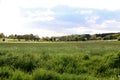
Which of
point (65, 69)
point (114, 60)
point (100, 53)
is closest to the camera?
point (65, 69)

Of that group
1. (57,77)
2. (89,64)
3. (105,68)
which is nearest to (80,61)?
(89,64)

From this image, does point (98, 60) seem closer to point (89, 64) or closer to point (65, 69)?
point (89, 64)

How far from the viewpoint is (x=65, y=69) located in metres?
15.4

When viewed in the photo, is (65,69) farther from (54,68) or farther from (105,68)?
(105,68)

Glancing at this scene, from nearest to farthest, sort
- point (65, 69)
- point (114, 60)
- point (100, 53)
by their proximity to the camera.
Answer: point (65, 69)
point (114, 60)
point (100, 53)

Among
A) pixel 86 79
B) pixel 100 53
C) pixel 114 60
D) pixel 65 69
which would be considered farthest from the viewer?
pixel 100 53

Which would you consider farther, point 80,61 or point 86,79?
point 80,61

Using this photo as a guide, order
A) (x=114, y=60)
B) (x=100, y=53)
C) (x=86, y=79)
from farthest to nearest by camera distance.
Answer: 1. (x=100, y=53)
2. (x=114, y=60)
3. (x=86, y=79)

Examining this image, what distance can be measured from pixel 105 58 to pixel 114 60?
35.6 inches

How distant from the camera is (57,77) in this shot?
500 inches

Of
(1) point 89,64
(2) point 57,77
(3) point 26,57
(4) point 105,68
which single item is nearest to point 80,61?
(1) point 89,64

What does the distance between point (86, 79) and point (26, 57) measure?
5101 millimetres

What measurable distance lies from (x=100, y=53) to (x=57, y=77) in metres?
8.11

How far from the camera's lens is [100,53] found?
20.4m
